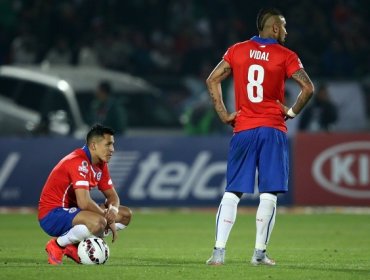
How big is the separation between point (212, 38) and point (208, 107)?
326 centimetres

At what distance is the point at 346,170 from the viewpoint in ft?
66.0

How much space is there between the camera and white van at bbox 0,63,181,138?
22.4m

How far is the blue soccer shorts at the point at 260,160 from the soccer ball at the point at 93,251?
125 centimetres

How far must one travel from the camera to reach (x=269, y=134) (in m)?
10.6

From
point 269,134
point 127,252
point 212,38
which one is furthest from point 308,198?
point 269,134

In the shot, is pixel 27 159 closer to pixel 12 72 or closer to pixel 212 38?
pixel 12 72

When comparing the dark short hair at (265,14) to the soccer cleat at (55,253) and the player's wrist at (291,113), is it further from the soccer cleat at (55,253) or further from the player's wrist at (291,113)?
the soccer cleat at (55,253)

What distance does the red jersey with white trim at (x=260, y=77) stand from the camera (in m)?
10.6

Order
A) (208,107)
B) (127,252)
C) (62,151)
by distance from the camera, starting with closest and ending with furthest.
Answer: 1. (127,252)
2. (62,151)
3. (208,107)

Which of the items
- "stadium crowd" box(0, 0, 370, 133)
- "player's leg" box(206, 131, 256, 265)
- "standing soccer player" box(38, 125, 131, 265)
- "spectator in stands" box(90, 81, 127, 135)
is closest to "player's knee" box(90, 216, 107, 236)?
"standing soccer player" box(38, 125, 131, 265)

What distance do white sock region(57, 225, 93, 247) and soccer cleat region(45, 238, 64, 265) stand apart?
0.15 ft

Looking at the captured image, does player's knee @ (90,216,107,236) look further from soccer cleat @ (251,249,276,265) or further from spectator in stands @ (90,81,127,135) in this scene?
spectator in stands @ (90,81,127,135)

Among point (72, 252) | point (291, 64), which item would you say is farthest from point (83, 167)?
point (291, 64)

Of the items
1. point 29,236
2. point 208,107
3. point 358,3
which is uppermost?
point 358,3
